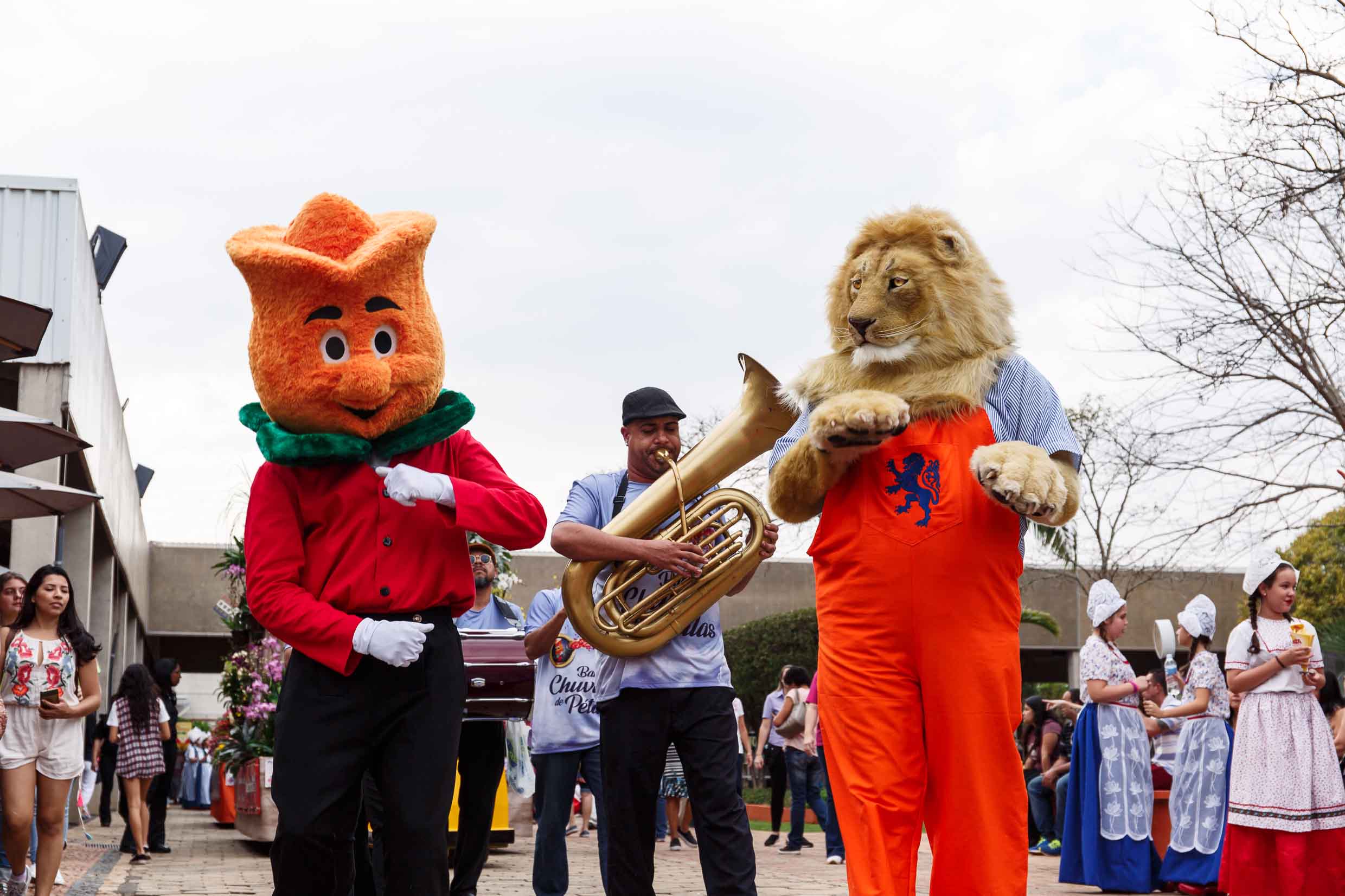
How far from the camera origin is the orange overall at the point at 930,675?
3.87 metres

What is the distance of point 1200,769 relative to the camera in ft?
30.4

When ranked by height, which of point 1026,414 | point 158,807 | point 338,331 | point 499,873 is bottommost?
point 499,873

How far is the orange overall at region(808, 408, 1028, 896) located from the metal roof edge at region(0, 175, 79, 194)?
1262cm

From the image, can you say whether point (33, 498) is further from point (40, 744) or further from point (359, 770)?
point (359, 770)

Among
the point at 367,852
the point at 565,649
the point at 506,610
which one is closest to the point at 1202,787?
the point at 565,649

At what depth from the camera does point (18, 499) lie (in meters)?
7.88

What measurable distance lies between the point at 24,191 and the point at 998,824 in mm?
13266

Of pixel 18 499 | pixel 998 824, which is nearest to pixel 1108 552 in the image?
pixel 18 499

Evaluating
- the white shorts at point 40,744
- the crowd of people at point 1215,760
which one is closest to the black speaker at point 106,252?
the white shorts at point 40,744

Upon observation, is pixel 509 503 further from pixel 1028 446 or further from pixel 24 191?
pixel 24 191

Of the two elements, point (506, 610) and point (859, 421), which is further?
point (506, 610)

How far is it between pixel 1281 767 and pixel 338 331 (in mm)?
5869

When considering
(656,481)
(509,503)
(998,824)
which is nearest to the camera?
(998,824)

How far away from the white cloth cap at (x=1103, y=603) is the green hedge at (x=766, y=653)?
52.3 ft
